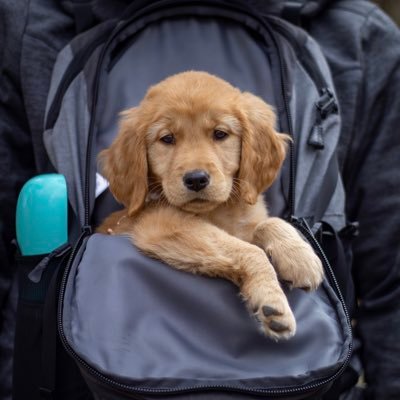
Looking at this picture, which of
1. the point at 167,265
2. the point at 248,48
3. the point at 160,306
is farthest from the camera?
the point at 248,48

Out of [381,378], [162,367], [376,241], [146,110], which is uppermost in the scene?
[146,110]

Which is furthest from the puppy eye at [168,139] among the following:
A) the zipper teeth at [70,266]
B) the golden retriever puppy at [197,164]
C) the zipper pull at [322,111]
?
the zipper pull at [322,111]

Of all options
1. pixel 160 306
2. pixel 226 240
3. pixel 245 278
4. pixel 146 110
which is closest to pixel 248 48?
pixel 146 110

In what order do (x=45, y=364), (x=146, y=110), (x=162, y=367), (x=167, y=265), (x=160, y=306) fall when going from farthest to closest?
1. (x=146, y=110)
2. (x=45, y=364)
3. (x=167, y=265)
4. (x=160, y=306)
5. (x=162, y=367)

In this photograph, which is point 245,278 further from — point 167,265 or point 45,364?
point 45,364

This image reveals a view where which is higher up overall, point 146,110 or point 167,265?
point 146,110

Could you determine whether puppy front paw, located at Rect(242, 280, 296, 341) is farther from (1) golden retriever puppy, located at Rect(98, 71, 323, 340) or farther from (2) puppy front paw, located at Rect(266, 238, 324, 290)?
(1) golden retriever puppy, located at Rect(98, 71, 323, 340)

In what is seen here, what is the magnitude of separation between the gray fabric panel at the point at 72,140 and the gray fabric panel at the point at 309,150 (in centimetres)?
83

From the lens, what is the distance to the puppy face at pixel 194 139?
2.42 m

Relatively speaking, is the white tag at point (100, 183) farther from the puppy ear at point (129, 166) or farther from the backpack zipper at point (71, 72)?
the backpack zipper at point (71, 72)

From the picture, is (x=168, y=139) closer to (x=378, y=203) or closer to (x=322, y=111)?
(x=322, y=111)

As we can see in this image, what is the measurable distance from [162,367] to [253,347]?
270 millimetres

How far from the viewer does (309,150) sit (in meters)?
2.53

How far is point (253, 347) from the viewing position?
185 cm
